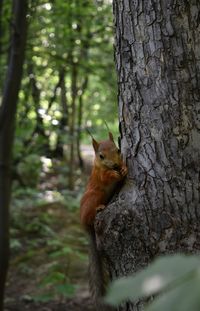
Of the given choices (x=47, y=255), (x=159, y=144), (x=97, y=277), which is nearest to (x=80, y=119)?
(x=47, y=255)

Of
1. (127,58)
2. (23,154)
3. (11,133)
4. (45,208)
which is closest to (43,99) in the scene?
(23,154)

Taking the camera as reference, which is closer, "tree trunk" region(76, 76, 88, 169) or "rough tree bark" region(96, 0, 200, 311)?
"rough tree bark" region(96, 0, 200, 311)

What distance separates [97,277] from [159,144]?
0.67m

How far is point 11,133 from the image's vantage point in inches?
177

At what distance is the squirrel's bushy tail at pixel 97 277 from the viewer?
2.19 m

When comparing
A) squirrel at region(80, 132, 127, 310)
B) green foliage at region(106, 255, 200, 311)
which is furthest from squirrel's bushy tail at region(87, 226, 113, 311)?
green foliage at region(106, 255, 200, 311)

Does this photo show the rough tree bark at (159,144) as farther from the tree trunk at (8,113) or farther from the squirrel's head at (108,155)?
the tree trunk at (8,113)

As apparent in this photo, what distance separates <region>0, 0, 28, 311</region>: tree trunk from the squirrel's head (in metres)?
1.98

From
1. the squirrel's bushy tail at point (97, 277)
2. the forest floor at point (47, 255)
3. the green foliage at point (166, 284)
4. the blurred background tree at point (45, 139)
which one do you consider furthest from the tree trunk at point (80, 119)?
the green foliage at point (166, 284)

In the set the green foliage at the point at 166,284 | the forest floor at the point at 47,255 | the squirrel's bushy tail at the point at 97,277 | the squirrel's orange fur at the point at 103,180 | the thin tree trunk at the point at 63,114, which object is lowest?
the forest floor at the point at 47,255

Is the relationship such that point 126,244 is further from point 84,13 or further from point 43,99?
point 43,99

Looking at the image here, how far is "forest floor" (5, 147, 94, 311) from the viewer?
5367 mm

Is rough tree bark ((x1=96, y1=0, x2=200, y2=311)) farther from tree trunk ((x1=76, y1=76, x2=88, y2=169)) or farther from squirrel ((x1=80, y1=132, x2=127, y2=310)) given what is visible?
tree trunk ((x1=76, y1=76, x2=88, y2=169))

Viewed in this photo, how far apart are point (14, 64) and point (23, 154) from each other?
173 inches
